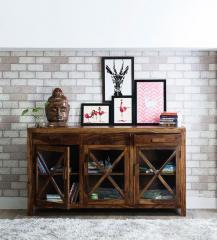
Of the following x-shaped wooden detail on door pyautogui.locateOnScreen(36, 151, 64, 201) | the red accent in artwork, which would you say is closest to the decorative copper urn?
x-shaped wooden detail on door pyautogui.locateOnScreen(36, 151, 64, 201)

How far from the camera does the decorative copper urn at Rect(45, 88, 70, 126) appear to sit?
4.65 metres

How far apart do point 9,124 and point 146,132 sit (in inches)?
63.3

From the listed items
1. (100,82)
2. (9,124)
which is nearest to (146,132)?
(100,82)

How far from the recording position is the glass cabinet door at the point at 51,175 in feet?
14.6

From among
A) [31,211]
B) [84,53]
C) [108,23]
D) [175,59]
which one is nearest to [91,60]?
[84,53]

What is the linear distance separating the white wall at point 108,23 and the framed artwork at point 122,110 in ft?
2.06

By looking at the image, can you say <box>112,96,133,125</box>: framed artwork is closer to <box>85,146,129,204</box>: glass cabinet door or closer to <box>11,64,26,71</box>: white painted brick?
<box>85,146,129,204</box>: glass cabinet door

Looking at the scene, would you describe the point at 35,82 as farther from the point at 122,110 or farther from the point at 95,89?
the point at 122,110

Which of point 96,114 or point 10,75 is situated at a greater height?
point 10,75

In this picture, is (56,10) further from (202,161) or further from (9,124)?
(202,161)

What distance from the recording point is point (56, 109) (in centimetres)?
465

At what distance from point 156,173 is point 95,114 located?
0.99 m

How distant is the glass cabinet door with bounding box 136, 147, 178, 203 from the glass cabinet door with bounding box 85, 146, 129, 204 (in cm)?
Answer: 16

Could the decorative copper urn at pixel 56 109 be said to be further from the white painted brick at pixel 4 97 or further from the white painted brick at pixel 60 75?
the white painted brick at pixel 4 97
